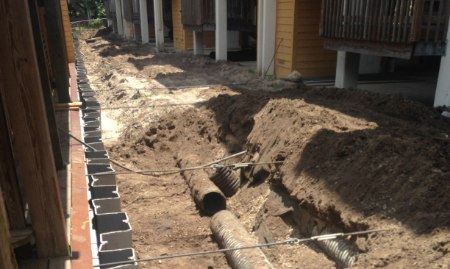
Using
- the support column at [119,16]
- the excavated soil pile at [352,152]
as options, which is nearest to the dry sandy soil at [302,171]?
the excavated soil pile at [352,152]

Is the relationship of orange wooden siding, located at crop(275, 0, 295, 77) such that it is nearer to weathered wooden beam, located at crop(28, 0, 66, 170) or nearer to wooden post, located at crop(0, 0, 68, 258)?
weathered wooden beam, located at crop(28, 0, 66, 170)

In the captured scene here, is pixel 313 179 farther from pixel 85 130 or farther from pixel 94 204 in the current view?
pixel 85 130

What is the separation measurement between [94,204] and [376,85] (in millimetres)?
9890

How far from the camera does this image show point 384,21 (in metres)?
8.75

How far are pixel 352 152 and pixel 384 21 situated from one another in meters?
4.71

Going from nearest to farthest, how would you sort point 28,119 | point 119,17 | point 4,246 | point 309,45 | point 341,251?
point 4,246 < point 28,119 < point 341,251 < point 309,45 < point 119,17

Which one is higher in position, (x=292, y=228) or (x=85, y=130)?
(x=85, y=130)

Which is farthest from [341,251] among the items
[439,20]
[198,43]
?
[198,43]

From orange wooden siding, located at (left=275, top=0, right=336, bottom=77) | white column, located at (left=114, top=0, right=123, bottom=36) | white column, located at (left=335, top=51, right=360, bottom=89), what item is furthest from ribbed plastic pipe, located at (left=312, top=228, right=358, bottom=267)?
white column, located at (left=114, top=0, right=123, bottom=36)

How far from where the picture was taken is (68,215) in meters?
3.53

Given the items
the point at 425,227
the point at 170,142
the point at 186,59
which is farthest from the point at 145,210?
the point at 186,59

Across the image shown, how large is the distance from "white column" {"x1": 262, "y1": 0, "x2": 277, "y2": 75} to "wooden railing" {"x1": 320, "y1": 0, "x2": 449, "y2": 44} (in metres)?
2.76

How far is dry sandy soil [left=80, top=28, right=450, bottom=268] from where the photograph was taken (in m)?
3.88

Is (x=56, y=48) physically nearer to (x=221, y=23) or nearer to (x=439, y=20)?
(x=439, y=20)
